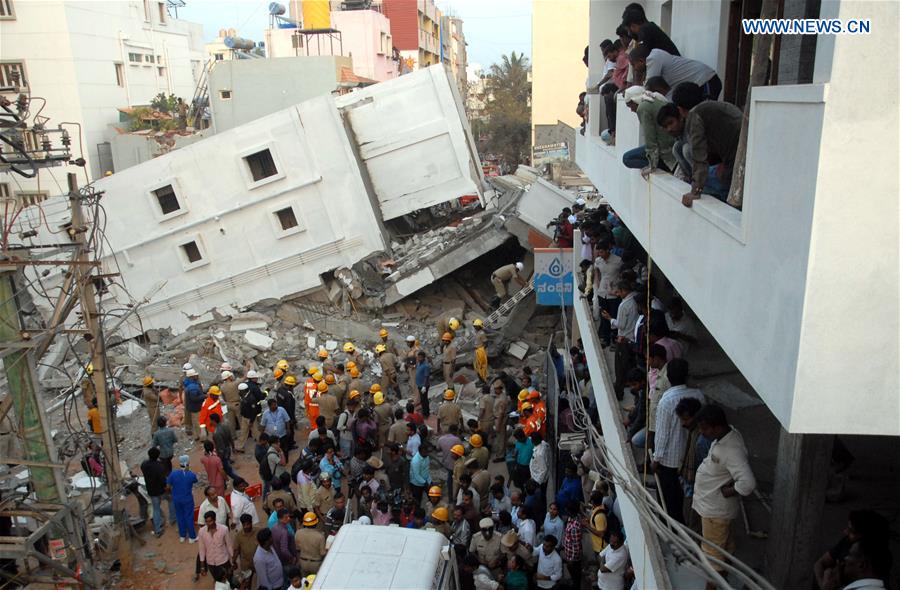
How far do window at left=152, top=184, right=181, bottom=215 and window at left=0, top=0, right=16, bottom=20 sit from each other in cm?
1476

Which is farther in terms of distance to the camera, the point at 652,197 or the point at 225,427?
the point at 225,427

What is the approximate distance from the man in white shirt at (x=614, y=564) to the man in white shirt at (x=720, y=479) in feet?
6.31

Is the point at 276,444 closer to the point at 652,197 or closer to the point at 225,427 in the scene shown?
the point at 225,427

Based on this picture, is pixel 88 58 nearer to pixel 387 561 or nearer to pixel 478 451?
pixel 478 451

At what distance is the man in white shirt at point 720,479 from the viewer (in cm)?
416

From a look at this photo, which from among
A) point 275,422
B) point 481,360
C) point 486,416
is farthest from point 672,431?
point 481,360

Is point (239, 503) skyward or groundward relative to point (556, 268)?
groundward

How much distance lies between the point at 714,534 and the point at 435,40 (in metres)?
70.1

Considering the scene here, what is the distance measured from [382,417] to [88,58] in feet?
A: 88.5

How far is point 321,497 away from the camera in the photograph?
29.6 ft

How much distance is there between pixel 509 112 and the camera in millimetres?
46719

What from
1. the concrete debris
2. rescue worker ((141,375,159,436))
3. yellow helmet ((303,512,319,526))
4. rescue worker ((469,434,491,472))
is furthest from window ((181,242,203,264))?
yellow helmet ((303,512,319,526))

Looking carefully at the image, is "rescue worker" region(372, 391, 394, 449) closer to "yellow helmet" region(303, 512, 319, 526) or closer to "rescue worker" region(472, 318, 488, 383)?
"yellow helmet" region(303, 512, 319, 526)

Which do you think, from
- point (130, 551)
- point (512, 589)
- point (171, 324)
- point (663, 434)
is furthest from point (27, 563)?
point (171, 324)
